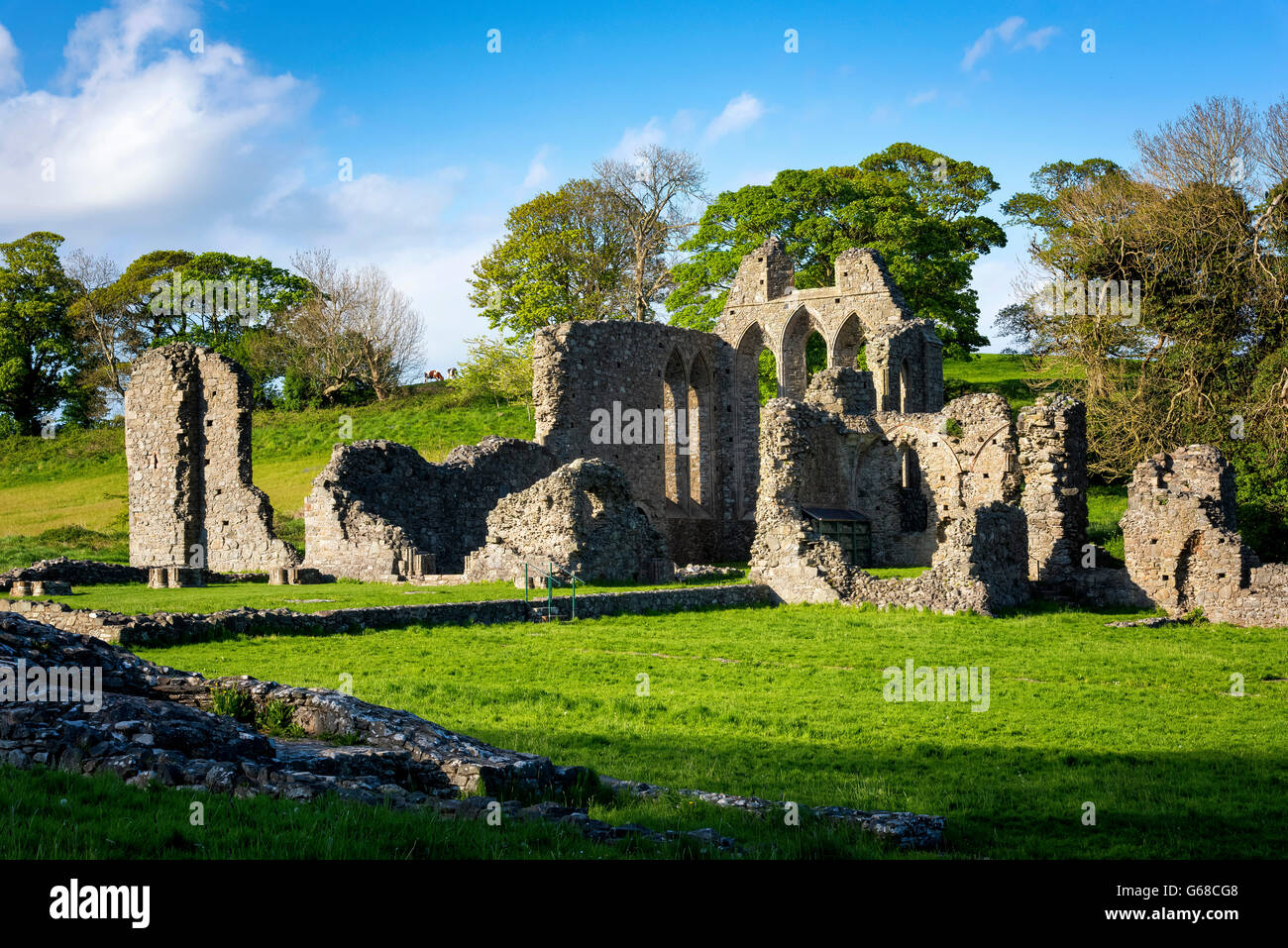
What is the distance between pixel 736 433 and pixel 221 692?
3349cm

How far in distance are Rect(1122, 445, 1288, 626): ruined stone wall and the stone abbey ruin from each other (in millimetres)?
42

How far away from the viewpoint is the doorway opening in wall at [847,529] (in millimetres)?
36156

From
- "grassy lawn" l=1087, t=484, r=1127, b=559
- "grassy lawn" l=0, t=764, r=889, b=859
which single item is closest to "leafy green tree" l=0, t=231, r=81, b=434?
"grassy lawn" l=1087, t=484, r=1127, b=559

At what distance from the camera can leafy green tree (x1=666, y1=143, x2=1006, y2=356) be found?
163 feet

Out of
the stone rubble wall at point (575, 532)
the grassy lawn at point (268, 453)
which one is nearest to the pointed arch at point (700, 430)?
the grassy lawn at point (268, 453)

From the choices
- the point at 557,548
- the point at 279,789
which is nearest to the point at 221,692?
the point at 279,789

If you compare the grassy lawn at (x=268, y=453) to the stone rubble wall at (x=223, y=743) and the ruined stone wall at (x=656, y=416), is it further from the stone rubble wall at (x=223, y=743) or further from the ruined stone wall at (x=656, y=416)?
the stone rubble wall at (x=223, y=743)

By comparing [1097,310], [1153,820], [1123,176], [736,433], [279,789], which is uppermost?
[1123,176]

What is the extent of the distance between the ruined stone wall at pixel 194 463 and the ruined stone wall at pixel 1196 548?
68.4ft

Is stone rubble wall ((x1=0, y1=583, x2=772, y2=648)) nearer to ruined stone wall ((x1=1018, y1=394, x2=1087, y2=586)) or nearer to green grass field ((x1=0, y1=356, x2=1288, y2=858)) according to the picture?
green grass field ((x1=0, y1=356, x2=1288, y2=858))

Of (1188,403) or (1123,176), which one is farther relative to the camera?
(1123,176)
